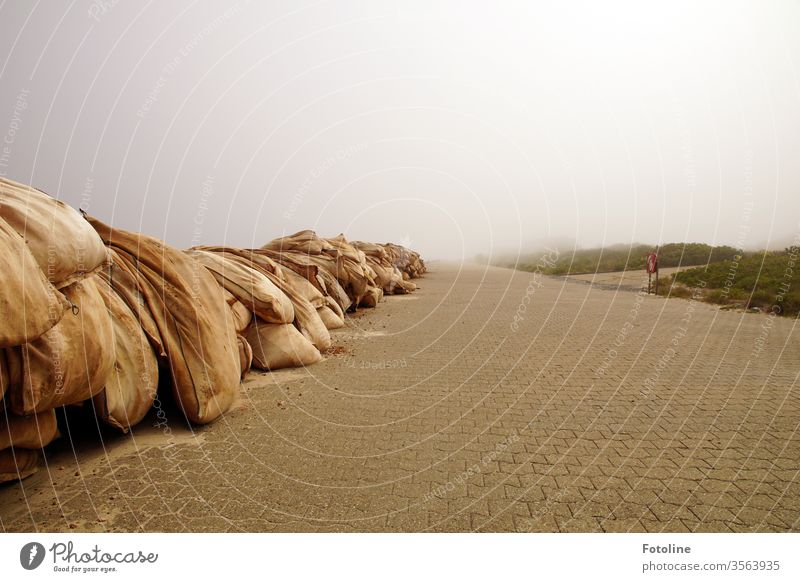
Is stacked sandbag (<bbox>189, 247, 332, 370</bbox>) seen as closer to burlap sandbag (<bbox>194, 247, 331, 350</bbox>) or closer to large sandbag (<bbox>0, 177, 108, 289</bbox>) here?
burlap sandbag (<bbox>194, 247, 331, 350</bbox>)

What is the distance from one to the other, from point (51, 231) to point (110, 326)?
84cm

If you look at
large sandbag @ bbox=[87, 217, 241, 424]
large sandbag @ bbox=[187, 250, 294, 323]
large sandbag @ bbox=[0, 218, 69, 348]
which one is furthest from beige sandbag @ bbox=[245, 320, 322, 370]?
large sandbag @ bbox=[0, 218, 69, 348]

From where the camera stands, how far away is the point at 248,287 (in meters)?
5.30

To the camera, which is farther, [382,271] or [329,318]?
[382,271]

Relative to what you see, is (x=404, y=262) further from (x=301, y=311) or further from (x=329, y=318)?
(x=301, y=311)

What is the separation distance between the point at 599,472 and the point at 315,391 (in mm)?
3239

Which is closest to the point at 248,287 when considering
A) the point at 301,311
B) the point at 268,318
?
the point at 268,318

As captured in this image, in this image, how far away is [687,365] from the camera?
5.79 metres

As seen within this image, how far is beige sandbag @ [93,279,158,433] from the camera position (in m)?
3.16

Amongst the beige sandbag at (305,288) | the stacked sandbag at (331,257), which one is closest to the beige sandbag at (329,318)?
the beige sandbag at (305,288)

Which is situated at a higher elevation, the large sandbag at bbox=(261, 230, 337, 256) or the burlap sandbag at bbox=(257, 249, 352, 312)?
the large sandbag at bbox=(261, 230, 337, 256)

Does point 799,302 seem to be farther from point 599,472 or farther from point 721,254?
point 721,254

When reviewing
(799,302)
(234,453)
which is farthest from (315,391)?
(799,302)
